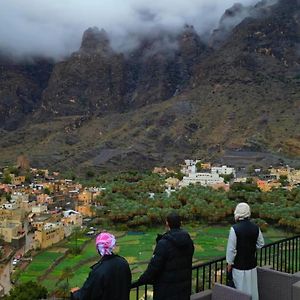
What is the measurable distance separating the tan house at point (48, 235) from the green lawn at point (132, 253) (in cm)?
76

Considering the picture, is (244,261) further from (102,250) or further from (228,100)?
(228,100)

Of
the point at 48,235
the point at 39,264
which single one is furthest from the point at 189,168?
the point at 39,264

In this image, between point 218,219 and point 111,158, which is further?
point 111,158

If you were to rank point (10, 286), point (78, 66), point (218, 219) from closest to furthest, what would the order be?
point (10, 286) → point (218, 219) → point (78, 66)

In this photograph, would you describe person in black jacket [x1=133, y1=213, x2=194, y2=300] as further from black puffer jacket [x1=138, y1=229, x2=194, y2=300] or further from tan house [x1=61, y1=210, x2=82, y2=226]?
tan house [x1=61, y1=210, x2=82, y2=226]

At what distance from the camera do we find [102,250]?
13.0 ft

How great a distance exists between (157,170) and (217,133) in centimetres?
1533

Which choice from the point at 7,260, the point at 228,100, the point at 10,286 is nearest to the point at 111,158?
the point at 228,100

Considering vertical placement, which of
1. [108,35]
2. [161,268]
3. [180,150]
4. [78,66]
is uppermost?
[108,35]

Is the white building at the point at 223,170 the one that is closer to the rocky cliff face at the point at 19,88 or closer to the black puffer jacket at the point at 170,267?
the black puffer jacket at the point at 170,267

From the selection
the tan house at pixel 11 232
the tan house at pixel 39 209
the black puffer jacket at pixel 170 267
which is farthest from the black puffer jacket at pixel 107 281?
the tan house at pixel 39 209

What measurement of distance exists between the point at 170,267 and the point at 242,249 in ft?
3.90

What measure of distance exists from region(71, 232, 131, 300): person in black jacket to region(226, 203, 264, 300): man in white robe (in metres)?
1.58

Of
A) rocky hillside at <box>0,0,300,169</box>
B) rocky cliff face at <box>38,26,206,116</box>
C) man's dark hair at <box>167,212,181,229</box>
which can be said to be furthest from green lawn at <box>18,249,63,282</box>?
rocky cliff face at <box>38,26,206,116</box>
